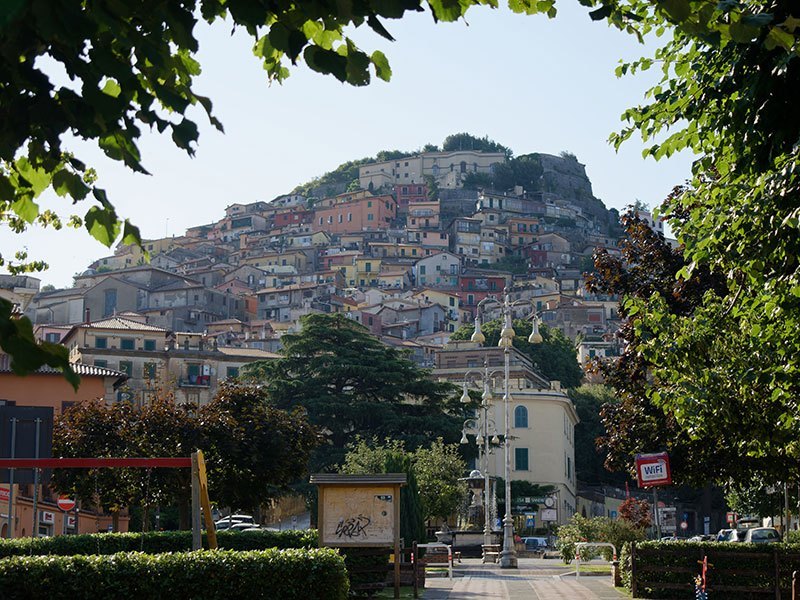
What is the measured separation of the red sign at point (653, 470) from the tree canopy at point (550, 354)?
77533 mm

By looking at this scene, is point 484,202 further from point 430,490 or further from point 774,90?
point 774,90

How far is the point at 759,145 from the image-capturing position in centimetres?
1122

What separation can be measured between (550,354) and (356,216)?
76.6m

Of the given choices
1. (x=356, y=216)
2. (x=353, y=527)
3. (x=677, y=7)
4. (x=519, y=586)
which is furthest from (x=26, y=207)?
(x=356, y=216)

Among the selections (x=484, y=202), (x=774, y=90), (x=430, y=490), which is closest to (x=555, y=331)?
(x=430, y=490)

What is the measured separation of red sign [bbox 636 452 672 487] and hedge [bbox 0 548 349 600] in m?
9.65

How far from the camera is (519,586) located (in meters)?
27.6

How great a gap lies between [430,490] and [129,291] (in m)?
79.7

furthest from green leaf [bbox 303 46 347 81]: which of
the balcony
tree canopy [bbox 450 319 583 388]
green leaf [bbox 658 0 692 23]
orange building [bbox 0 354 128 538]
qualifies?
tree canopy [bbox 450 319 583 388]

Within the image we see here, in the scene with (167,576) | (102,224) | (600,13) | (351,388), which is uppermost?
(351,388)

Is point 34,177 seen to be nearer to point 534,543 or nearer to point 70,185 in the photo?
point 70,185

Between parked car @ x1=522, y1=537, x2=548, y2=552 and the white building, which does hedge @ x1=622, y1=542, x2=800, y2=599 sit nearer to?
parked car @ x1=522, y1=537, x2=548, y2=552

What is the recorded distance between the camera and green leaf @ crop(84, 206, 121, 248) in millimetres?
6461

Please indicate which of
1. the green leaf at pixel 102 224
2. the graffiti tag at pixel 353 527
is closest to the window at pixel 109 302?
the graffiti tag at pixel 353 527
